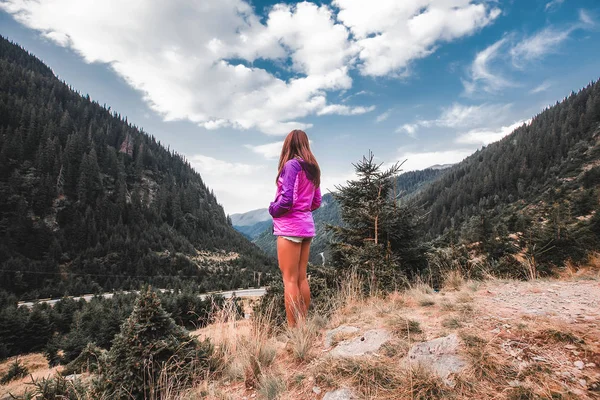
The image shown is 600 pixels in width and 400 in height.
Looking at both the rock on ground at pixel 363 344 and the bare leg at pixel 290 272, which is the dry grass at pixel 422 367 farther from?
the bare leg at pixel 290 272

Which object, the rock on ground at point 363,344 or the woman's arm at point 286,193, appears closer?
the rock on ground at point 363,344

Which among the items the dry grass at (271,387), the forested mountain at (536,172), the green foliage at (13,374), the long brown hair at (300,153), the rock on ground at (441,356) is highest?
the forested mountain at (536,172)

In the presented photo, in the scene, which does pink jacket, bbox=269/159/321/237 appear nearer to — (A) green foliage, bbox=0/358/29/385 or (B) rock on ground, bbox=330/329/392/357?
(B) rock on ground, bbox=330/329/392/357

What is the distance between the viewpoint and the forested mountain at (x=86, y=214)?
6031 cm

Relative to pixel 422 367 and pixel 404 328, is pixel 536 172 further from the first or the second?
pixel 422 367

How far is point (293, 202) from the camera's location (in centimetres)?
296

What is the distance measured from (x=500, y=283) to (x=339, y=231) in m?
5.23

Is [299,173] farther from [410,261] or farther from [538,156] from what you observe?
[538,156]

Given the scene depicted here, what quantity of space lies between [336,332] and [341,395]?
1044 millimetres

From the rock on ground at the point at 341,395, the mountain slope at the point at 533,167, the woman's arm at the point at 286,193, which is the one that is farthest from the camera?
the mountain slope at the point at 533,167

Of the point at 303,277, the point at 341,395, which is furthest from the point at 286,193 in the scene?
the point at 341,395

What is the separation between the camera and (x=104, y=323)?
21.8 meters

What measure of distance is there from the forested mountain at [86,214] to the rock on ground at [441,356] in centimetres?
6186

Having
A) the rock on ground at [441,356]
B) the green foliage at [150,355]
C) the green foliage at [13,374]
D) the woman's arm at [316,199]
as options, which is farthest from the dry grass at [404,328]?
the green foliage at [13,374]
